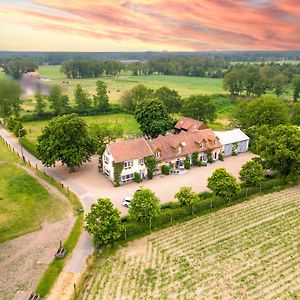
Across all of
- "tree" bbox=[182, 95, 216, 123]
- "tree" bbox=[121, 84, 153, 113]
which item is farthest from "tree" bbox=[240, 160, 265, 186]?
"tree" bbox=[121, 84, 153, 113]

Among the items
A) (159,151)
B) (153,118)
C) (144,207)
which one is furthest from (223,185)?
(153,118)

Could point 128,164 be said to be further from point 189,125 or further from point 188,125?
point 188,125

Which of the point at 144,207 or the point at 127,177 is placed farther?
the point at 127,177

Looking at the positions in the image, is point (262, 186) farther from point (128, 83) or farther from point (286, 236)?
point (128, 83)

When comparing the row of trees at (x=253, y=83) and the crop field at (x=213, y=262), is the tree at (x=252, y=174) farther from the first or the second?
the row of trees at (x=253, y=83)

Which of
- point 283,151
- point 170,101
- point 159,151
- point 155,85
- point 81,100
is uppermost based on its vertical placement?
point 170,101
